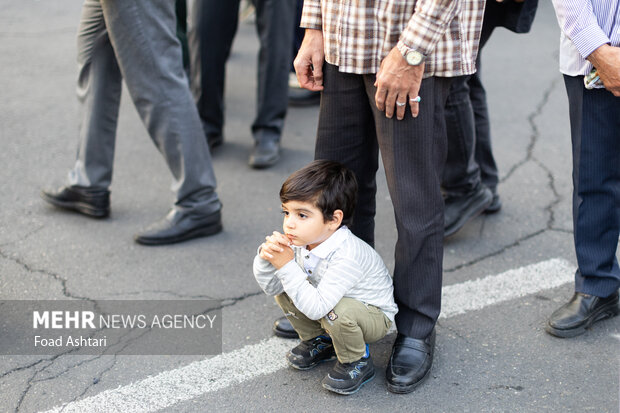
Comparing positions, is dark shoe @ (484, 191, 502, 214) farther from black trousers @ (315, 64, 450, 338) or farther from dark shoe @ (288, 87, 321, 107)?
dark shoe @ (288, 87, 321, 107)

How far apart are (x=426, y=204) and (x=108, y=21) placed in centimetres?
176

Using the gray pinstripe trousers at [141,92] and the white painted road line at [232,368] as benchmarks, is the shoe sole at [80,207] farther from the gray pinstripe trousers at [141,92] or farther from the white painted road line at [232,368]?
the white painted road line at [232,368]

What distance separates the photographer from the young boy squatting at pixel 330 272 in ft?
7.48

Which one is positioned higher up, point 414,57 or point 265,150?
point 414,57

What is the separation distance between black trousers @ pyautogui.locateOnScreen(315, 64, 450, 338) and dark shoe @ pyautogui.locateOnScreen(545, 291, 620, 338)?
1.84 ft

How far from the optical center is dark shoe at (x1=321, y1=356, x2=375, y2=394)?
7.91ft

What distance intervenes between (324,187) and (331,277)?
0.96 ft

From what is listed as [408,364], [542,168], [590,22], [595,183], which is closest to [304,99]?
[542,168]

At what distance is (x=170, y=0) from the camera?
3.29 metres

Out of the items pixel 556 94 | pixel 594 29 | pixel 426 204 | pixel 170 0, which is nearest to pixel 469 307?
pixel 426 204

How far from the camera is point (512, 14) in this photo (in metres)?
3.06

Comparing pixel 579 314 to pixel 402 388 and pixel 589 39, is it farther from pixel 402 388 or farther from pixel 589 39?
pixel 589 39

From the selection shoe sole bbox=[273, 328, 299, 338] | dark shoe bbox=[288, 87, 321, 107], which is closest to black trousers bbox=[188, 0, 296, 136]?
dark shoe bbox=[288, 87, 321, 107]

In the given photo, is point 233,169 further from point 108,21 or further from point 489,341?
point 489,341
